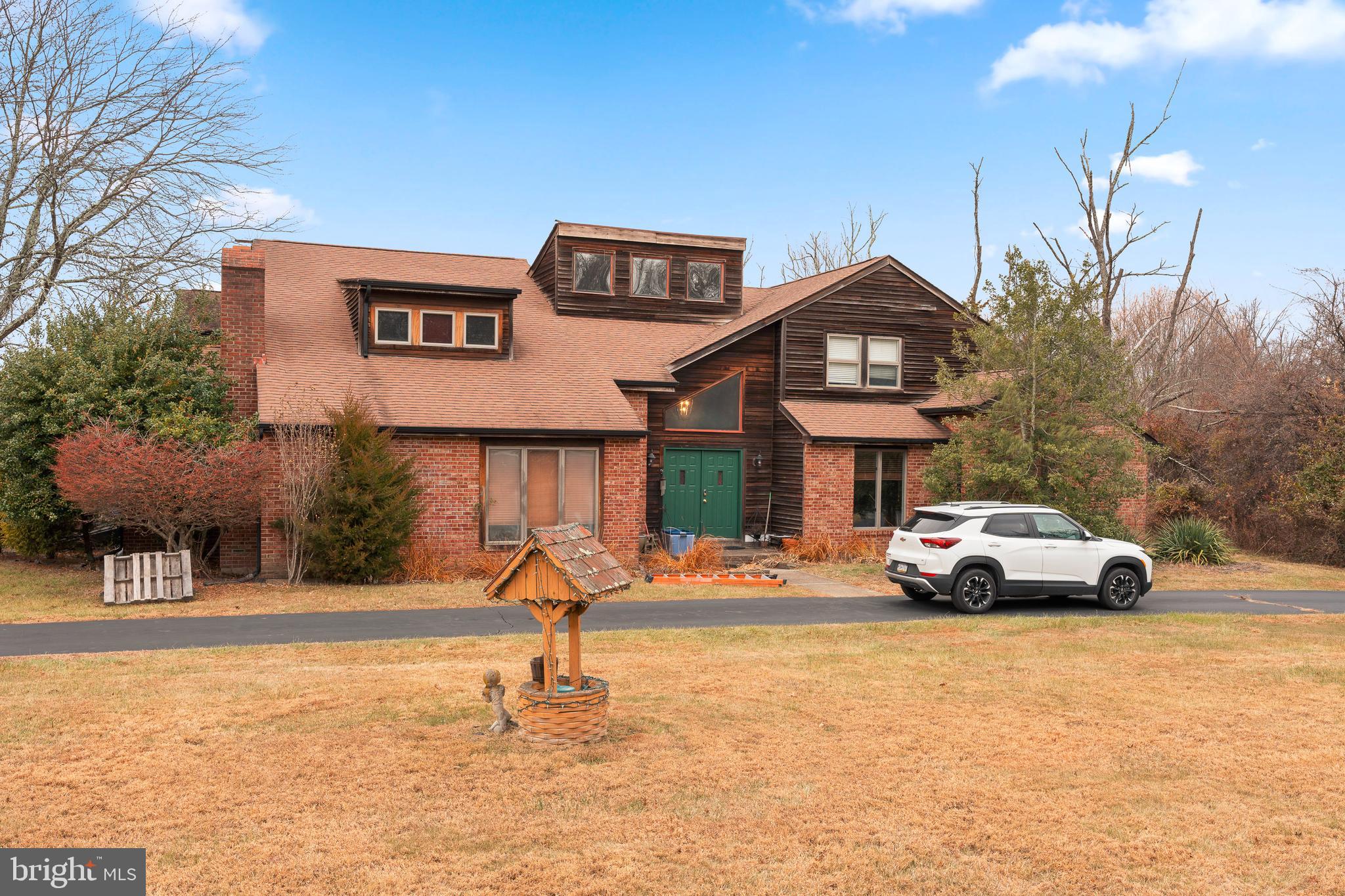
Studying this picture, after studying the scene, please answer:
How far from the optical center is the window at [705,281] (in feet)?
85.7

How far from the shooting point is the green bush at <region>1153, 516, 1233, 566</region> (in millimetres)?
22359

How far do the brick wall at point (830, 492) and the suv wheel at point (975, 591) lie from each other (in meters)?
7.18

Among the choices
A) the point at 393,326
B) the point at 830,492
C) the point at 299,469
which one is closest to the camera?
the point at 299,469

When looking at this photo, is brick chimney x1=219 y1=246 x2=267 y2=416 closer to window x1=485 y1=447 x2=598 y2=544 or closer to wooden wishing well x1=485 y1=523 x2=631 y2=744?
window x1=485 y1=447 x2=598 y2=544

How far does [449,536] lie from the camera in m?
18.8

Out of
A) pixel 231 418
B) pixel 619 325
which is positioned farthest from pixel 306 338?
pixel 619 325

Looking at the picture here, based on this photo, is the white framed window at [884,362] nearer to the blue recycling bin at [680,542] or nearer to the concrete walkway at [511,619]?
the blue recycling bin at [680,542]

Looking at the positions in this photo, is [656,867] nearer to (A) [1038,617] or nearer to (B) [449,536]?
(A) [1038,617]

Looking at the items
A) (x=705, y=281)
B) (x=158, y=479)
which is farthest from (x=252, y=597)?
(x=705, y=281)

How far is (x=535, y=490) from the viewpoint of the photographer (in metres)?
19.7

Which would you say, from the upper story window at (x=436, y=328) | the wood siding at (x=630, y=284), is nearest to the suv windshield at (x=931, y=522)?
the upper story window at (x=436, y=328)

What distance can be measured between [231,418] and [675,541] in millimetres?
9131

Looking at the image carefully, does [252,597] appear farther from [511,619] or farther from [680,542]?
[680,542]

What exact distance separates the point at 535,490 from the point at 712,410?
5.42 m
